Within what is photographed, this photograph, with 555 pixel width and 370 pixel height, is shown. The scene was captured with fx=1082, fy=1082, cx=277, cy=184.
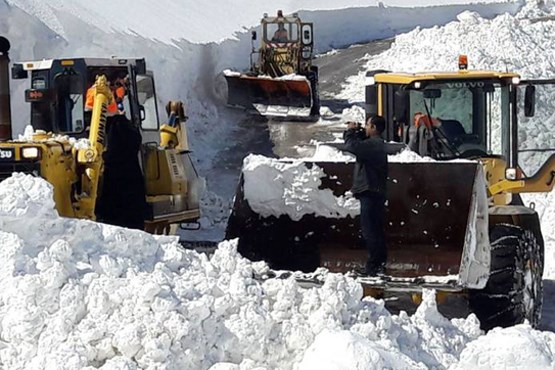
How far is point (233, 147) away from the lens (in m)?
19.8

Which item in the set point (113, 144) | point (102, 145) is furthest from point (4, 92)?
point (113, 144)

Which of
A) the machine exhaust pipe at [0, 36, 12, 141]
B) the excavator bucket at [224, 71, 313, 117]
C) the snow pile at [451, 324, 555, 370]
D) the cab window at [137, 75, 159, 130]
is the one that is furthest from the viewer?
the excavator bucket at [224, 71, 313, 117]

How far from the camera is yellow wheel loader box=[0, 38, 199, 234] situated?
862cm

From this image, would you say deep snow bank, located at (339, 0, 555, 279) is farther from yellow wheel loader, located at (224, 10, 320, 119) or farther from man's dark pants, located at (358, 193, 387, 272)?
man's dark pants, located at (358, 193, 387, 272)

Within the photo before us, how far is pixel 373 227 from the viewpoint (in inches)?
314

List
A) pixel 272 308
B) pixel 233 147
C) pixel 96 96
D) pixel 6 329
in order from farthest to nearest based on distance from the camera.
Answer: pixel 233 147 < pixel 96 96 < pixel 272 308 < pixel 6 329

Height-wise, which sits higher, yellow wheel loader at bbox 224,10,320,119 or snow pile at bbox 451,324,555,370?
yellow wheel loader at bbox 224,10,320,119

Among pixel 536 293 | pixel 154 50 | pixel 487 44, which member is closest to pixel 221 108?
pixel 154 50

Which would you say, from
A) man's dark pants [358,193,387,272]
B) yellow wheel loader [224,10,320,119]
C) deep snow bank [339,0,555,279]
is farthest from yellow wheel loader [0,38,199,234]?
yellow wheel loader [224,10,320,119]

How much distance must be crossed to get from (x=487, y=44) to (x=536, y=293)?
54.3 ft

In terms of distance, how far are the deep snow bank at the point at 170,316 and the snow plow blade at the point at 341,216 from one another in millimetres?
1834

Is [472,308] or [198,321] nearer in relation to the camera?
[198,321]

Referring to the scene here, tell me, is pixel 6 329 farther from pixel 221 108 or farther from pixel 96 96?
pixel 221 108

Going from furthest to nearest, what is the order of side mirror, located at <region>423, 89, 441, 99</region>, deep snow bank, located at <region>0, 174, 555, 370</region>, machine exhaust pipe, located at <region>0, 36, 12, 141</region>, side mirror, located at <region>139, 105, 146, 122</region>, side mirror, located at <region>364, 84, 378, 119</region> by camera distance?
side mirror, located at <region>139, 105, 146, 122</region>
side mirror, located at <region>364, 84, 378, 119</region>
side mirror, located at <region>423, 89, 441, 99</region>
machine exhaust pipe, located at <region>0, 36, 12, 141</region>
deep snow bank, located at <region>0, 174, 555, 370</region>
